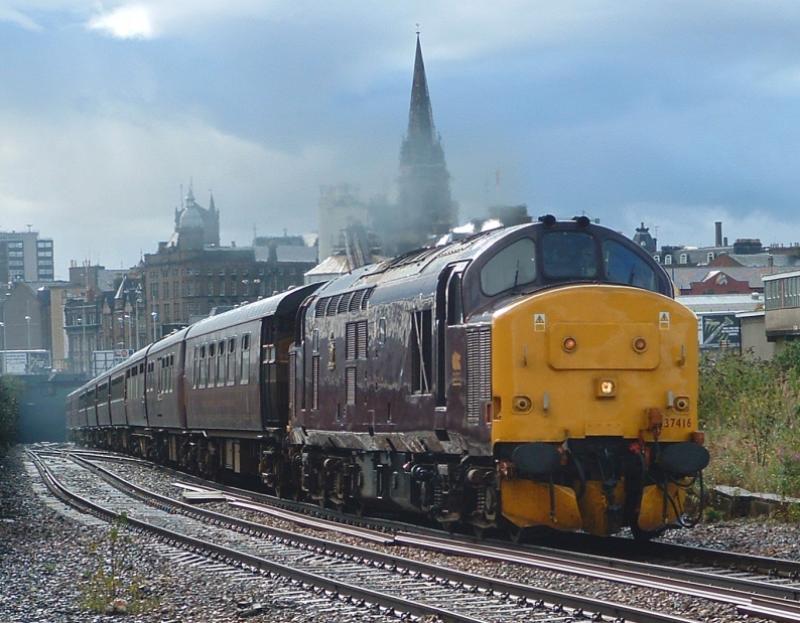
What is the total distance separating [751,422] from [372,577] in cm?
1070

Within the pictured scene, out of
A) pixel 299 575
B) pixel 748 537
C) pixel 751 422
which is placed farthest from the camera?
pixel 751 422

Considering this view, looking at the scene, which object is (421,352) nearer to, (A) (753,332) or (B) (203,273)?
(A) (753,332)

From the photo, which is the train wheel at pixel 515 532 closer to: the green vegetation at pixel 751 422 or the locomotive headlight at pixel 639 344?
the locomotive headlight at pixel 639 344

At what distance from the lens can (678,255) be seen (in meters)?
153

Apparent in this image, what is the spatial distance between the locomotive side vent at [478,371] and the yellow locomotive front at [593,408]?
0.55 feet

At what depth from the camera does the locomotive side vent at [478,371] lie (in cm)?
1480

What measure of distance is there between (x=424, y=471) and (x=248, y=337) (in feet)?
33.1

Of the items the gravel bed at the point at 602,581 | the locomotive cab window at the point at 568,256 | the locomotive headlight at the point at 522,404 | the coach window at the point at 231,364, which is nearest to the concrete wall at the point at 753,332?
A: the coach window at the point at 231,364

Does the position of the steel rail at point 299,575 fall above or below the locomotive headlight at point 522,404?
below

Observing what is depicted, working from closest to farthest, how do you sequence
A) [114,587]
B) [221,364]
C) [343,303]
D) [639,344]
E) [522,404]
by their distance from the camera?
[114,587]
[522,404]
[639,344]
[343,303]
[221,364]

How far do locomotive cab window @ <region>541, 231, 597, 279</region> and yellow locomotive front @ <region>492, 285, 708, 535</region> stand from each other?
899mm

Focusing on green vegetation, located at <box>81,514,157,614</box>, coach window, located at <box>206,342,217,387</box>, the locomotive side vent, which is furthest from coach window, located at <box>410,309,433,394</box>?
coach window, located at <box>206,342,217,387</box>

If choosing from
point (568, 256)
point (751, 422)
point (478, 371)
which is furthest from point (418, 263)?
point (751, 422)

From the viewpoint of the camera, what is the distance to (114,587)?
13.3 metres
